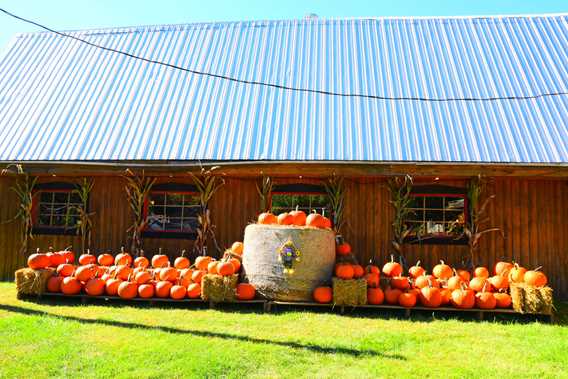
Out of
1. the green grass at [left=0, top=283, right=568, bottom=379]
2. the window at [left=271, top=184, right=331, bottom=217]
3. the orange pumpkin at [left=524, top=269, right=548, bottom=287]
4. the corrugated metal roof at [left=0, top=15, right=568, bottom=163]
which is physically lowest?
the green grass at [left=0, top=283, right=568, bottom=379]

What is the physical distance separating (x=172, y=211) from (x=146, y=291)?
2596mm

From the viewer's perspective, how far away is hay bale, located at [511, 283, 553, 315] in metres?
6.64

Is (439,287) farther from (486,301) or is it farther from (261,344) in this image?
(261,344)

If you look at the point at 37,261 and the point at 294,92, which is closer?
the point at 37,261

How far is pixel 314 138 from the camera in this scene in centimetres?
924

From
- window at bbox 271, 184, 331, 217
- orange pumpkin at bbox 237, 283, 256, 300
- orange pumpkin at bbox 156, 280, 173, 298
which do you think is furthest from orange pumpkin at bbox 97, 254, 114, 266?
window at bbox 271, 184, 331, 217

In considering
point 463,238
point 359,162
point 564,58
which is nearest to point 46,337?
point 359,162

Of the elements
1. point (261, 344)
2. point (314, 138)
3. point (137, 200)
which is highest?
point (314, 138)

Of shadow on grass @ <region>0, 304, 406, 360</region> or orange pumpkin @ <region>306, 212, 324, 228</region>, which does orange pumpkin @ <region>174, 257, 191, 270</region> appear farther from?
orange pumpkin @ <region>306, 212, 324, 228</region>

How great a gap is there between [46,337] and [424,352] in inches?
177

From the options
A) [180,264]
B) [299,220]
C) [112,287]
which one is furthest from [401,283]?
[112,287]

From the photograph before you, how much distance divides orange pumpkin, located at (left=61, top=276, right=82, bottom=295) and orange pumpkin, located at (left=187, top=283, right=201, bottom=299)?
6.25 feet

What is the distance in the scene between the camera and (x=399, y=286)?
24.0 ft

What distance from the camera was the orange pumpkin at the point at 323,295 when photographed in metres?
7.02
